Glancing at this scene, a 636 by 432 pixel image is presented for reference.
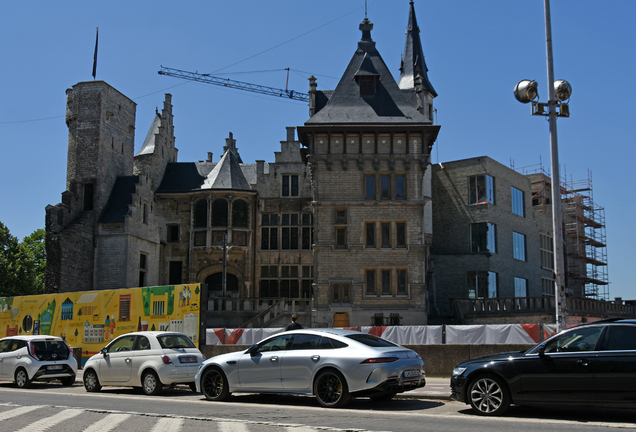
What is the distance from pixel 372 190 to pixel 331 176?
221cm

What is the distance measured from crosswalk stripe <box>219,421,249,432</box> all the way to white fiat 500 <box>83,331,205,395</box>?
226 inches

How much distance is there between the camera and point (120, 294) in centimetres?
2552

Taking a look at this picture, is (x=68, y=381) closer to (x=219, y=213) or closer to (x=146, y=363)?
(x=146, y=363)

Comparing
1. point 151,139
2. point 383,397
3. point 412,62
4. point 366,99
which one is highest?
point 412,62

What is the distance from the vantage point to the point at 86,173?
42250 mm

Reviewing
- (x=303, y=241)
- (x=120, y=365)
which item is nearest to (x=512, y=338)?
(x=120, y=365)

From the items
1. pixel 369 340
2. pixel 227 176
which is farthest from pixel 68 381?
pixel 227 176

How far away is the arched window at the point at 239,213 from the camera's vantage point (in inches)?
1727

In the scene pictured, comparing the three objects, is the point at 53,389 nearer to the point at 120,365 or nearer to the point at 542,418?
the point at 120,365

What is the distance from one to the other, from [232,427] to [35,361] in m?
10.8

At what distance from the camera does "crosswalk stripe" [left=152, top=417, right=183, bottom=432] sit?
9803mm

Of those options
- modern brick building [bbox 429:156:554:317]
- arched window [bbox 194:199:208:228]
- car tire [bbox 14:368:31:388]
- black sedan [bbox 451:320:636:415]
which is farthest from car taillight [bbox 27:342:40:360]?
modern brick building [bbox 429:156:554:317]

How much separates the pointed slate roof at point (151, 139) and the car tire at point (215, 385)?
34.7m

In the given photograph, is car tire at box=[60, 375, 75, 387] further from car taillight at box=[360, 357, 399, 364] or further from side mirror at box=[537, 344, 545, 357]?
side mirror at box=[537, 344, 545, 357]
